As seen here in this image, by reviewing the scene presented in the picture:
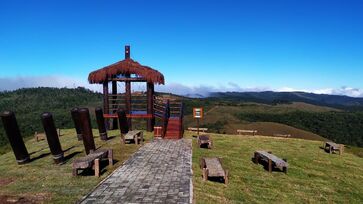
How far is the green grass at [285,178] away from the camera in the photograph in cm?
1382

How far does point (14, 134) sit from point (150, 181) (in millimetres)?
8109

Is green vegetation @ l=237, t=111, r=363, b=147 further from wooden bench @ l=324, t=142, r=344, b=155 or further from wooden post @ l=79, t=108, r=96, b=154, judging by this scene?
wooden post @ l=79, t=108, r=96, b=154

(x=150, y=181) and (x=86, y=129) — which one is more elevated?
(x=86, y=129)

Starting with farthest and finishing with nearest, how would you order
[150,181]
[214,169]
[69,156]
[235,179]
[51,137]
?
[69,156] → [51,137] → [235,179] → [214,169] → [150,181]

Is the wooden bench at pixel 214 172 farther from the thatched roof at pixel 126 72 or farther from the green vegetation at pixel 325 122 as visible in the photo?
the green vegetation at pixel 325 122

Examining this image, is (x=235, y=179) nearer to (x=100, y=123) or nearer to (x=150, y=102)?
(x=100, y=123)

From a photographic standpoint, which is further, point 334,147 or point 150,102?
point 150,102

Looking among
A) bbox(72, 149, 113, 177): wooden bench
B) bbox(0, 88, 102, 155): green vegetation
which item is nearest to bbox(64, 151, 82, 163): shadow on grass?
bbox(72, 149, 113, 177): wooden bench

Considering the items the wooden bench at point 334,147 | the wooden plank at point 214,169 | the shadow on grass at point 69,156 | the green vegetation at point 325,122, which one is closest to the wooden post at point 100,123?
the shadow on grass at point 69,156

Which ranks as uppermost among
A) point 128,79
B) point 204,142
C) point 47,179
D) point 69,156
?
point 128,79

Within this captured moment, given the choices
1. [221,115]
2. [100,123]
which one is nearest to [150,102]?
[100,123]

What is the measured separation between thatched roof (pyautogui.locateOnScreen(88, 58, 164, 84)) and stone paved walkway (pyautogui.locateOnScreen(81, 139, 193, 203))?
9.19 m

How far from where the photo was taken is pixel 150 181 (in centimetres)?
1384

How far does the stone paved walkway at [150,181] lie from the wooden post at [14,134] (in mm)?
5416
